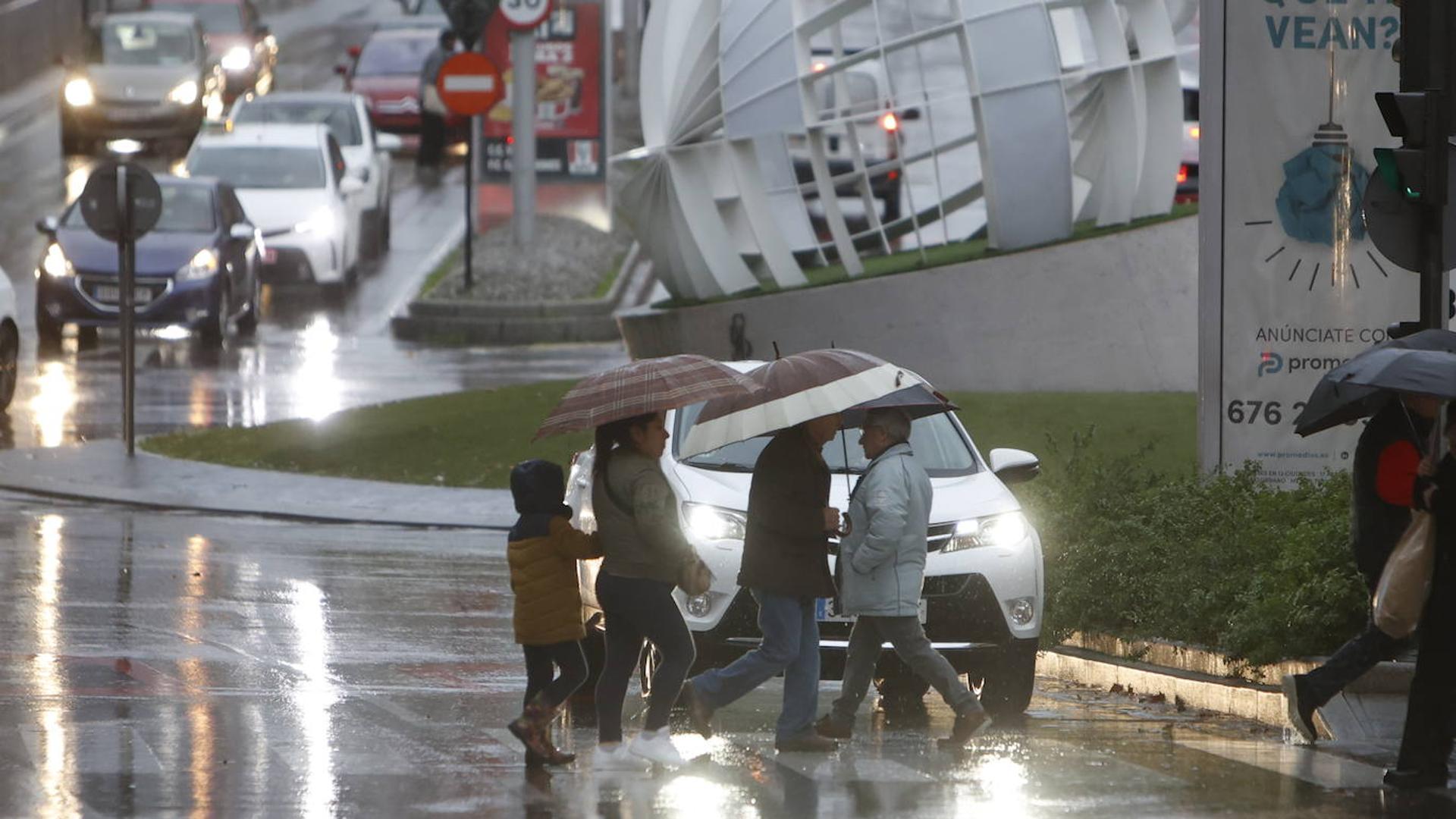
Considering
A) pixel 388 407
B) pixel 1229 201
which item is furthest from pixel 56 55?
pixel 1229 201

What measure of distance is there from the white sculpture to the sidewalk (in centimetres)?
475

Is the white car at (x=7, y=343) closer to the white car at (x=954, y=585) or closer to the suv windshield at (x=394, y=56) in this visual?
the white car at (x=954, y=585)

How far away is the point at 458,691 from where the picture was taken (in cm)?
1139

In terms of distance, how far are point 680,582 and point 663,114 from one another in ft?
48.9

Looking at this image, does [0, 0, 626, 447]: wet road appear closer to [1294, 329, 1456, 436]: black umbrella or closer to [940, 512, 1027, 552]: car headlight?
[940, 512, 1027, 552]: car headlight

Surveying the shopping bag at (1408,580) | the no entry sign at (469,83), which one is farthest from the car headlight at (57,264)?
the shopping bag at (1408,580)

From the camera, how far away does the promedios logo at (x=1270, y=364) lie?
1362cm

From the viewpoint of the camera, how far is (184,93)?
39281 mm

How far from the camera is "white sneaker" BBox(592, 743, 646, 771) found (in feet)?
31.1

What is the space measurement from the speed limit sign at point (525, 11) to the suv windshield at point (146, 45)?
9.40 meters

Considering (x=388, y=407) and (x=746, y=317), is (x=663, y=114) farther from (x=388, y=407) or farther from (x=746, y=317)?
(x=388, y=407)

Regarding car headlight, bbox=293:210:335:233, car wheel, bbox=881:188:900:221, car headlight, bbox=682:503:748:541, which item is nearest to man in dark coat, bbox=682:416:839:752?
car headlight, bbox=682:503:748:541

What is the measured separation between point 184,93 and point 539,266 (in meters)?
9.54

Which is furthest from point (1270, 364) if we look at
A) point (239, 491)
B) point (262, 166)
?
point (262, 166)
